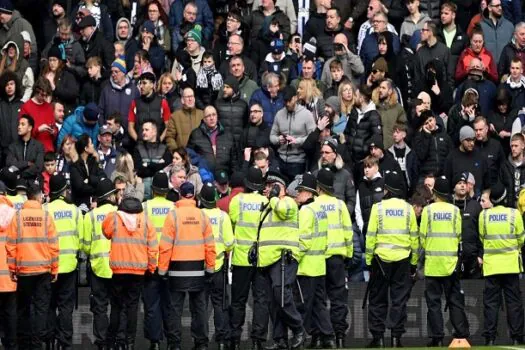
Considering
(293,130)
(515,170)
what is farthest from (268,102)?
(515,170)

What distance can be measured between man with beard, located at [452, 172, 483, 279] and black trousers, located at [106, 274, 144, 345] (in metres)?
5.23

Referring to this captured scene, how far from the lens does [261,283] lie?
26.1 m

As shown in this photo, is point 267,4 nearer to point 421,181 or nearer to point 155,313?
point 421,181

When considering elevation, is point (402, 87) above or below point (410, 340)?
above

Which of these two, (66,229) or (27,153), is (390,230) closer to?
(66,229)

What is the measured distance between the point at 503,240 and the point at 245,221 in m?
3.94

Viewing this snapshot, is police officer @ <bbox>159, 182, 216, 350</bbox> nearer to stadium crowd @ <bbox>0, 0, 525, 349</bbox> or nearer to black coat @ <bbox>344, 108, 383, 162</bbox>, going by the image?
stadium crowd @ <bbox>0, 0, 525, 349</bbox>

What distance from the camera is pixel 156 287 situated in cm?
2627

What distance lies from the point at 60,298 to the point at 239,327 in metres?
2.65

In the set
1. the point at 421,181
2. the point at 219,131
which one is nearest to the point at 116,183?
the point at 219,131

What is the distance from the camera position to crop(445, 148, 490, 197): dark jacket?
30.0 meters

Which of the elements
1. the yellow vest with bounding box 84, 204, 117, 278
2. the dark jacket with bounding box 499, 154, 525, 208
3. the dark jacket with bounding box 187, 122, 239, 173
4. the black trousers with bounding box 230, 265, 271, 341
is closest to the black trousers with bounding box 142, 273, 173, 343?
the yellow vest with bounding box 84, 204, 117, 278

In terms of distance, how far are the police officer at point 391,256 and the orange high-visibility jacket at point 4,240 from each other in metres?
5.41

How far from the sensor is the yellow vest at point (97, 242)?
26.0 m
